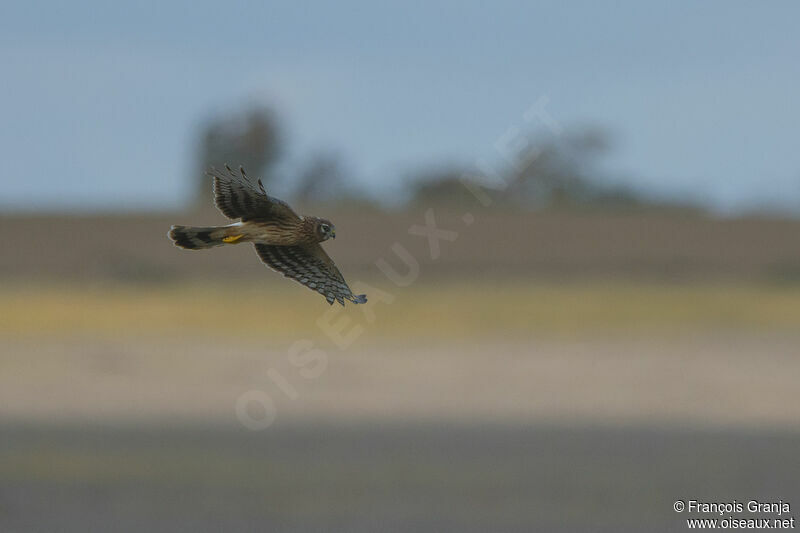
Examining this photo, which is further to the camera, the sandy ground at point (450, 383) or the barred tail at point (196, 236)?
the sandy ground at point (450, 383)

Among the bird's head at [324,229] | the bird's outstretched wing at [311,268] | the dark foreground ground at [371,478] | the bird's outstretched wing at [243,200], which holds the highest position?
the dark foreground ground at [371,478]

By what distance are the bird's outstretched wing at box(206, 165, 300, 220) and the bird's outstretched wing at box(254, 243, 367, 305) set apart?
0.05 meters

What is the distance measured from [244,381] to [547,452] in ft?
78.8

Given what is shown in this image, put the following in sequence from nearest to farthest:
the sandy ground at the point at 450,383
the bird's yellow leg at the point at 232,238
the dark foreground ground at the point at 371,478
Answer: the bird's yellow leg at the point at 232,238, the dark foreground ground at the point at 371,478, the sandy ground at the point at 450,383

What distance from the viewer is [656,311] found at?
94.3 meters

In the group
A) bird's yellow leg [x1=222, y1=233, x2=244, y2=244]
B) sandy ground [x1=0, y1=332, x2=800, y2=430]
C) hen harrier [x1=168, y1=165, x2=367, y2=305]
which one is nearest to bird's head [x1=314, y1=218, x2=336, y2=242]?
hen harrier [x1=168, y1=165, x2=367, y2=305]

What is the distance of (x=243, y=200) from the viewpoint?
189cm

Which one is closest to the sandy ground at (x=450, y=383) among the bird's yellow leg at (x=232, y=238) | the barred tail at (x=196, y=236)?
the barred tail at (x=196, y=236)

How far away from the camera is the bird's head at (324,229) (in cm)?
190

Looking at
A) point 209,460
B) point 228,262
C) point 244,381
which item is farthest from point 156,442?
point 228,262

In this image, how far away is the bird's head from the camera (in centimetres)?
190

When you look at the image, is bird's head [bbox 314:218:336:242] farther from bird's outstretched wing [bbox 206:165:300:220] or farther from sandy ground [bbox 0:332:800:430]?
sandy ground [bbox 0:332:800:430]

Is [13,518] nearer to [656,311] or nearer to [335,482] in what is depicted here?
[335,482]

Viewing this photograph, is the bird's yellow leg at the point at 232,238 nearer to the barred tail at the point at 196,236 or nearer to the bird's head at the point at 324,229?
the barred tail at the point at 196,236
